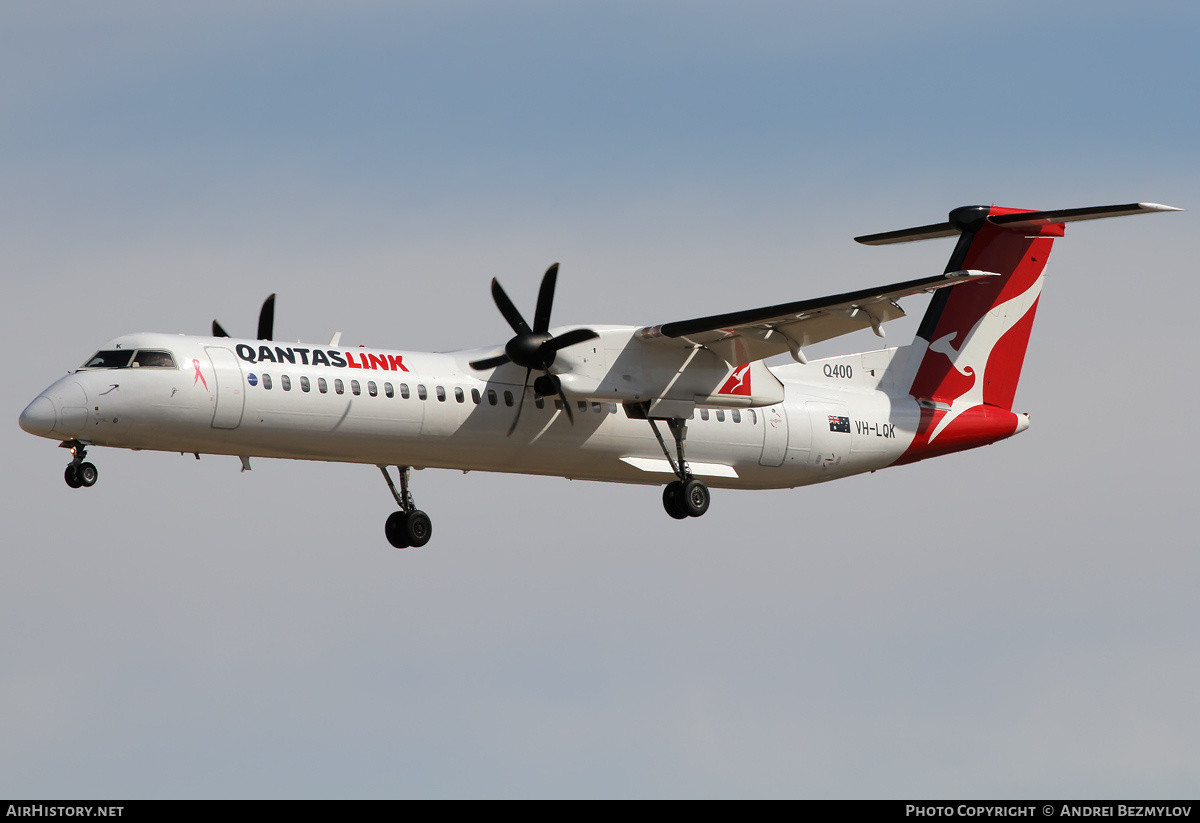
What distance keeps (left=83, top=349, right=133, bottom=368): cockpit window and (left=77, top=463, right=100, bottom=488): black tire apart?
4.86ft

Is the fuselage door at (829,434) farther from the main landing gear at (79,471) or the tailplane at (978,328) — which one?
the main landing gear at (79,471)

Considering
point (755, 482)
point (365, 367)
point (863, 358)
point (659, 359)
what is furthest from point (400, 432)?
point (863, 358)

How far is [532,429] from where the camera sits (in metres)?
26.5

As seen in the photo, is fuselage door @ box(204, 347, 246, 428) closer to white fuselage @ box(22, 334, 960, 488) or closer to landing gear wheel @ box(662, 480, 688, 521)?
white fuselage @ box(22, 334, 960, 488)

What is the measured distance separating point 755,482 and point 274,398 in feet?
32.8

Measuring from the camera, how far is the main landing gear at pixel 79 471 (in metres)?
22.5

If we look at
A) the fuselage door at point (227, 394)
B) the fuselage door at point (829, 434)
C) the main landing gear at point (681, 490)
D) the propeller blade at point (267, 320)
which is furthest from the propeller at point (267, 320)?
the fuselage door at point (829, 434)

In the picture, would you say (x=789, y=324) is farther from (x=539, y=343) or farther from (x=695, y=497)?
(x=539, y=343)

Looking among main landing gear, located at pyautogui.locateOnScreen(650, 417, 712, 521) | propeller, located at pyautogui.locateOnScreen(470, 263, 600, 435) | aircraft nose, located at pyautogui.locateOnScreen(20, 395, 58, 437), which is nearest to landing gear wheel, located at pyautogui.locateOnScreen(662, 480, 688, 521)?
main landing gear, located at pyautogui.locateOnScreen(650, 417, 712, 521)

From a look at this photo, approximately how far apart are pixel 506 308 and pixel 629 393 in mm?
2554

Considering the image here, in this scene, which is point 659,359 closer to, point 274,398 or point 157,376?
Result: point 274,398

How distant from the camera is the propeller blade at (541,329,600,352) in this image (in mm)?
26109

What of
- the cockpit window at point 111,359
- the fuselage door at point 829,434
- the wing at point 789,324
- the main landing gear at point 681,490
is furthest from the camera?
the fuselage door at point 829,434

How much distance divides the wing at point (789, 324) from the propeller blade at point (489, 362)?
96.8 inches
